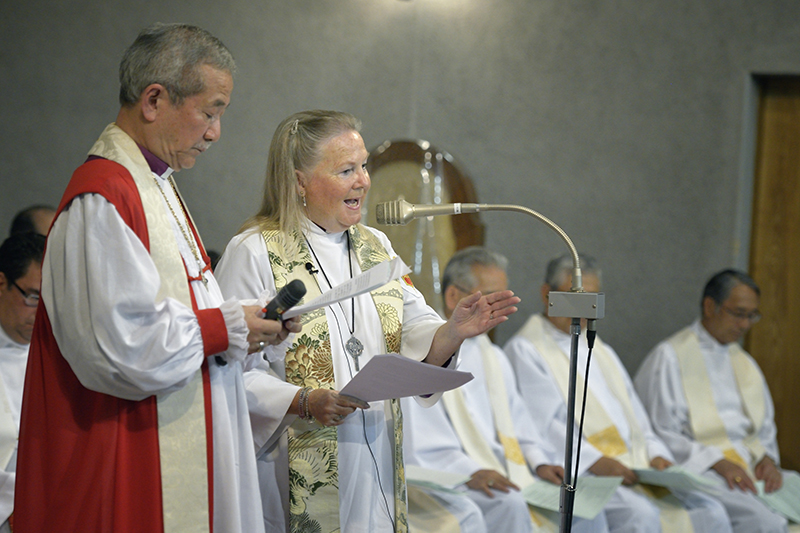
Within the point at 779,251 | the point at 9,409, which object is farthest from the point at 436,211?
the point at 779,251

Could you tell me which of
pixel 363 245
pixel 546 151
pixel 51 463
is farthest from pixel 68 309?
pixel 546 151

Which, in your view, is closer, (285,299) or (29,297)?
(285,299)

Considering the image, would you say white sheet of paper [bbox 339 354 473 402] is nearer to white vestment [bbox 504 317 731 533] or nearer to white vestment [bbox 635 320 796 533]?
white vestment [bbox 504 317 731 533]

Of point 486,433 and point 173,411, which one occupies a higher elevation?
point 173,411

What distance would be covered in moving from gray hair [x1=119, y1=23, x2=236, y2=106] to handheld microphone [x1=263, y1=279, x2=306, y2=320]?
0.54 m

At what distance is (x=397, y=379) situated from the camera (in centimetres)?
217

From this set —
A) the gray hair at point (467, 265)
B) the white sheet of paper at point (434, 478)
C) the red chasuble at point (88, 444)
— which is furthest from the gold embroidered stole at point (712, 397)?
the red chasuble at point (88, 444)

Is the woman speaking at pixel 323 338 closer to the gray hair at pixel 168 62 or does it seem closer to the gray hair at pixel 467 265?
the gray hair at pixel 168 62

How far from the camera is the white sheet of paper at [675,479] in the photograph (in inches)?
161

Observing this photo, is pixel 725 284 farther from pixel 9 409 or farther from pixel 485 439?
pixel 9 409

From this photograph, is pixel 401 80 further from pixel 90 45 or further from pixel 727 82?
pixel 727 82

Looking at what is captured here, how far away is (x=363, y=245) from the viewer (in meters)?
2.75

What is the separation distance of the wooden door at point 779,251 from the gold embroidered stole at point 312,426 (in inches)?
173

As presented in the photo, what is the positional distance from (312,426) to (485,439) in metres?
1.97
